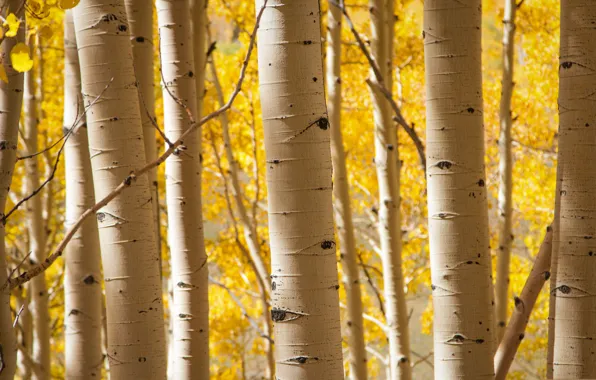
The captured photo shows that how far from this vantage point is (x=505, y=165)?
4.53 metres

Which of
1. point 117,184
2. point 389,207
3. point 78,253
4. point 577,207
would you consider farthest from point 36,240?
point 577,207

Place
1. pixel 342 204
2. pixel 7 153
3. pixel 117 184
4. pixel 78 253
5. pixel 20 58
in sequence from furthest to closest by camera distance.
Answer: pixel 342 204 → pixel 78 253 → pixel 117 184 → pixel 7 153 → pixel 20 58

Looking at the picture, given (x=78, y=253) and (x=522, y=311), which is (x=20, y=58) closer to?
(x=522, y=311)

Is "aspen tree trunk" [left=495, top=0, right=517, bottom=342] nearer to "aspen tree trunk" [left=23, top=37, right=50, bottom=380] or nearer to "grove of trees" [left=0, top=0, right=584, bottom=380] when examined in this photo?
"grove of trees" [left=0, top=0, right=584, bottom=380]

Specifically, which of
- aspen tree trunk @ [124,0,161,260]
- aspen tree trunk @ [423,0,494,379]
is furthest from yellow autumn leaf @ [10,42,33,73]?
aspen tree trunk @ [124,0,161,260]

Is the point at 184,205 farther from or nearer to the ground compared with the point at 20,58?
nearer to the ground

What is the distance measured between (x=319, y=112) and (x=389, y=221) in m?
2.71

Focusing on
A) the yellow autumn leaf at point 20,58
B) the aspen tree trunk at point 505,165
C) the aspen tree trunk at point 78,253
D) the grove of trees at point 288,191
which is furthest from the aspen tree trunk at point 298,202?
the aspen tree trunk at point 505,165

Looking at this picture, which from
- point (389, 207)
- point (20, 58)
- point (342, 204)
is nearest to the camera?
point (20, 58)

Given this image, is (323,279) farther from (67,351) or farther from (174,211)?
→ (67,351)

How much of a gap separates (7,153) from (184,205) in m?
1.06

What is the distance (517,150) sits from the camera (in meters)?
9.95

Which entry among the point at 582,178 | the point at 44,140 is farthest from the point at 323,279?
the point at 44,140

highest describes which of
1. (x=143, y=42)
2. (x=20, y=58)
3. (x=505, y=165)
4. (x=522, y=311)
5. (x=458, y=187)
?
(x=143, y=42)
